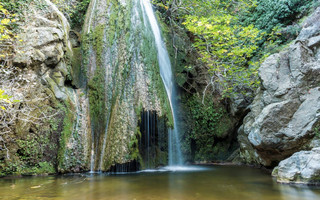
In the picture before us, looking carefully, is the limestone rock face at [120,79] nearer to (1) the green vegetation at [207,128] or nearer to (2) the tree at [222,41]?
(2) the tree at [222,41]

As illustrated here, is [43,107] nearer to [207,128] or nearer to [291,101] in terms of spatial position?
[207,128]

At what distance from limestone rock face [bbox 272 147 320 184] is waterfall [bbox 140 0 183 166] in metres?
4.15

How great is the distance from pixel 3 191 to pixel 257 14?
12389 mm

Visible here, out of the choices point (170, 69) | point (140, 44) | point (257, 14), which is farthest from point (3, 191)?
point (257, 14)

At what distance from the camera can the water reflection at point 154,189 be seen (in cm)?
425

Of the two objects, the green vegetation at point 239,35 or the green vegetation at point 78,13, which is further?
the green vegetation at point 78,13

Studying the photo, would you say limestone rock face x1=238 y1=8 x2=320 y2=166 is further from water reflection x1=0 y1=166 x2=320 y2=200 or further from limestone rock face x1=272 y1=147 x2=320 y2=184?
water reflection x1=0 y1=166 x2=320 y2=200

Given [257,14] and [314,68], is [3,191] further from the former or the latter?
[257,14]

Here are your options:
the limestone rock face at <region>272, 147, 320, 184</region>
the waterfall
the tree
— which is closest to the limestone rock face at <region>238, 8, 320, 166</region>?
the limestone rock face at <region>272, 147, 320, 184</region>

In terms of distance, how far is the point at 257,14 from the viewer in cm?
1160

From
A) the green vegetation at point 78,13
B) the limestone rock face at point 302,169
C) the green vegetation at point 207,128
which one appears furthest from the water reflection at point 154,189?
the green vegetation at point 78,13

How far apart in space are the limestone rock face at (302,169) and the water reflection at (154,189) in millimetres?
319

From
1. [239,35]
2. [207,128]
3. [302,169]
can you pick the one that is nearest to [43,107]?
[207,128]

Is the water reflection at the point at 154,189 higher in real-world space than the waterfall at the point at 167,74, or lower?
lower
